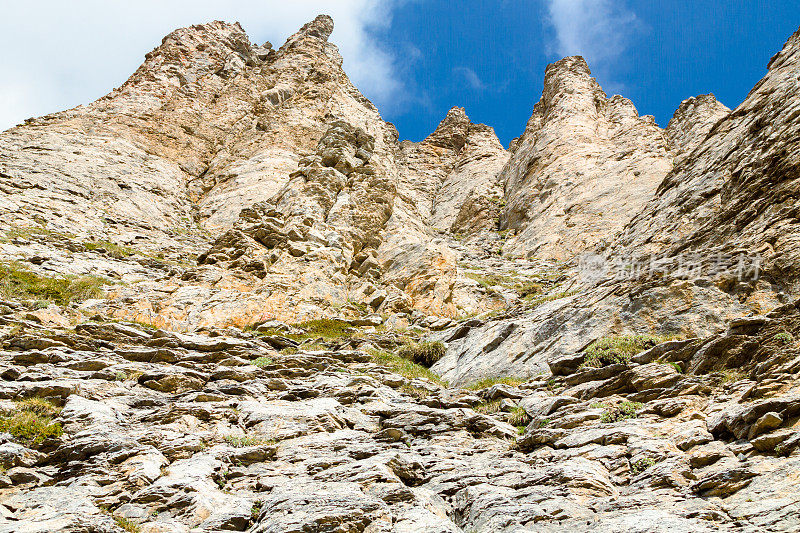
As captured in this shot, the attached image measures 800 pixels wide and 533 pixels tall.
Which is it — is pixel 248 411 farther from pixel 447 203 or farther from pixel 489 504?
pixel 447 203

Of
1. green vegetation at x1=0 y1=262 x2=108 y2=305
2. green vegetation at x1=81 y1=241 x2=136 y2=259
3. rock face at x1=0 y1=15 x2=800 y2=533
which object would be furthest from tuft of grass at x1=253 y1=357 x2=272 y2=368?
green vegetation at x1=81 y1=241 x2=136 y2=259

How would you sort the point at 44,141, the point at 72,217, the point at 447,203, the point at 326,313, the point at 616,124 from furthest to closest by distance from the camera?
the point at 447,203 → the point at 616,124 → the point at 44,141 → the point at 72,217 → the point at 326,313

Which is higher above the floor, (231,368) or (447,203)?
(447,203)

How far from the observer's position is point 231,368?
13.1 meters

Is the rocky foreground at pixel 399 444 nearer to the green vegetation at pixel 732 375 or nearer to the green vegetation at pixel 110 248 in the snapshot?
the green vegetation at pixel 732 375

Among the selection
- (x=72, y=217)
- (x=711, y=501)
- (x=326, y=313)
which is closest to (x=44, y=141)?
(x=72, y=217)

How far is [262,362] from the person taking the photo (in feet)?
47.5

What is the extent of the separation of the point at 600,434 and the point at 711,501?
2.53m

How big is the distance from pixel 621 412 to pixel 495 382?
5.38m

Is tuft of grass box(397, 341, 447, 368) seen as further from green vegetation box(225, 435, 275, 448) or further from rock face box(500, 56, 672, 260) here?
rock face box(500, 56, 672, 260)

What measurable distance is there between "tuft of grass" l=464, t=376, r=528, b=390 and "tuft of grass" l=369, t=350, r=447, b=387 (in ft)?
5.26

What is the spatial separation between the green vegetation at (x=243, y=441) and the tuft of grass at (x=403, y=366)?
5.80 meters

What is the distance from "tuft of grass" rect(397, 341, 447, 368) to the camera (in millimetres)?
18516

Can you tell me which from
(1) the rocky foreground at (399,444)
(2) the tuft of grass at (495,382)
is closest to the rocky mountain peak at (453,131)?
(2) the tuft of grass at (495,382)
